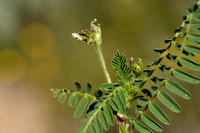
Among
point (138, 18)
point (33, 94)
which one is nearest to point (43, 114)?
point (33, 94)

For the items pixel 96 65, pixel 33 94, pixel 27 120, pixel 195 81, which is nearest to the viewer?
pixel 195 81

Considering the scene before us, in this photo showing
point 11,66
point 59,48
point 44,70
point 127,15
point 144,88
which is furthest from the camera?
point 11,66

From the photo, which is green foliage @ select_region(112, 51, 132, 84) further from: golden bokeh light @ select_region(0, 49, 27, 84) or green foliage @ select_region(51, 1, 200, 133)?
golden bokeh light @ select_region(0, 49, 27, 84)

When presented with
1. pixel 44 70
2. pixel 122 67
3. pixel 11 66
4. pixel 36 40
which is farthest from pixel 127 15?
pixel 122 67

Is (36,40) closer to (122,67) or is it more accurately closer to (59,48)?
(59,48)

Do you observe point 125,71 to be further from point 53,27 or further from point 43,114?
point 53,27

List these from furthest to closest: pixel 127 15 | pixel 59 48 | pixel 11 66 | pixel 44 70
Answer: pixel 11 66, pixel 44 70, pixel 59 48, pixel 127 15

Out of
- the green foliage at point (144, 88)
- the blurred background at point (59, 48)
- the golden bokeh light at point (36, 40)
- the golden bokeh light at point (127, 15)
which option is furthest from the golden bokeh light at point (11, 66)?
the green foliage at point (144, 88)

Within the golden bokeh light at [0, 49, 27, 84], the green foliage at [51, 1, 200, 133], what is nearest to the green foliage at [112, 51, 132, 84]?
the green foliage at [51, 1, 200, 133]
